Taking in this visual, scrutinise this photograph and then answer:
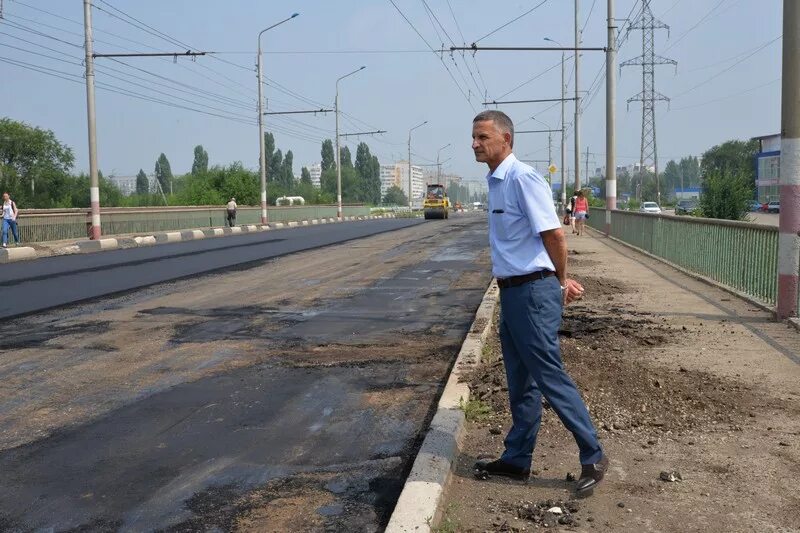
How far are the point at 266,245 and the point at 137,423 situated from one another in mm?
21308

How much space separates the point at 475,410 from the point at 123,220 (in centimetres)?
3092

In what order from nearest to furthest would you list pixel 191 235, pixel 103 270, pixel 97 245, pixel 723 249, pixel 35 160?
pixel 723 249 → pixel 103 270 → pixel 97 245 → pixel 191 235 → pixel 35 160

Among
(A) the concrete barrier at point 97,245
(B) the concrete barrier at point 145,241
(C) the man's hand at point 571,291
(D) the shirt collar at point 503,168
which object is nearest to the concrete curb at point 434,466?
(C) the man's hand at point 571,291

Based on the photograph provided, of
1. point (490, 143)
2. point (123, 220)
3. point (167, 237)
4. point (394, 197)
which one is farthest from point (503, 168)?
point (394, 197)

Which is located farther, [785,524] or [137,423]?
[137,423]

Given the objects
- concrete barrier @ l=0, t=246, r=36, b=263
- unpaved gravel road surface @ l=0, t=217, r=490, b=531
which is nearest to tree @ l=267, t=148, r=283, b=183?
concrete barrier @ l=0, t=246, r=36, b=263

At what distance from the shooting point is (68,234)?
29594 millimetres

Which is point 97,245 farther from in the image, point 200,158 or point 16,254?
point 200,158

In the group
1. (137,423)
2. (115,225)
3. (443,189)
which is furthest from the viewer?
(443,189)

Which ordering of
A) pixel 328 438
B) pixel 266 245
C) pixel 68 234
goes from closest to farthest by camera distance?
1. pixel 328 438
2. pixel 266 245
3. pixel 68 234

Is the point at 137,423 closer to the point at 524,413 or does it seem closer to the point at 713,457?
the point at 524,413

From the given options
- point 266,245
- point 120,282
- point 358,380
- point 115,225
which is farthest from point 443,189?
point 358,380

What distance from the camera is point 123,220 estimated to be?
111 feet

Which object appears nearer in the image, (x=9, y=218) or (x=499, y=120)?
(x=499, y=120)
